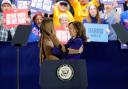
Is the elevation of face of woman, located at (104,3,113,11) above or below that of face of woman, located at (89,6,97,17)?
above

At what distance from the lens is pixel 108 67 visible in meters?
5.77

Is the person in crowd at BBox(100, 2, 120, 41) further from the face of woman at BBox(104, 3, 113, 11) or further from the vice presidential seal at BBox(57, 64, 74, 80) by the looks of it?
the vice presidential seal at BBox(57, 64, 74, 80)

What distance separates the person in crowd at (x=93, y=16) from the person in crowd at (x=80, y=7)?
7 centimetres

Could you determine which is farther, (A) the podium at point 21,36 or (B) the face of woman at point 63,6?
(B) the face of woman at point 63,6

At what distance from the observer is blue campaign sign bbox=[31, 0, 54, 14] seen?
6863 mm

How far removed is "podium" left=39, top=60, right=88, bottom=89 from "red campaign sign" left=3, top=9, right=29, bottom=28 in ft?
9.57

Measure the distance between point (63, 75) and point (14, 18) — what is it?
301 centimetres

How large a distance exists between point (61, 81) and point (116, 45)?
2.24m

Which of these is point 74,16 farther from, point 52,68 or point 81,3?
point 52,68

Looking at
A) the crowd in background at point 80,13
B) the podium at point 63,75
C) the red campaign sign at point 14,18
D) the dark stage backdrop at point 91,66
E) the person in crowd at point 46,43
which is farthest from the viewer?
the crowd in background at point 80,13

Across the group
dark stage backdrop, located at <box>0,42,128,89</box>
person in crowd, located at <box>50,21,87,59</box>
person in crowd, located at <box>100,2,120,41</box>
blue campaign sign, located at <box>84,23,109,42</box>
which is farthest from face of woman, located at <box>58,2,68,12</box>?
person in crowd, located at <box>50,21,87,59</box>

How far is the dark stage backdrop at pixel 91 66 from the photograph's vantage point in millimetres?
5762

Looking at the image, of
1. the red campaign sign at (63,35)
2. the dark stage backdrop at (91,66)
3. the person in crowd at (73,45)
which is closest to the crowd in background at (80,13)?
the red campaign sign at (63,35)

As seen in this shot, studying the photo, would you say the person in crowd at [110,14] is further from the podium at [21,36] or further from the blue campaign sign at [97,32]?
the podium at [21,36]
